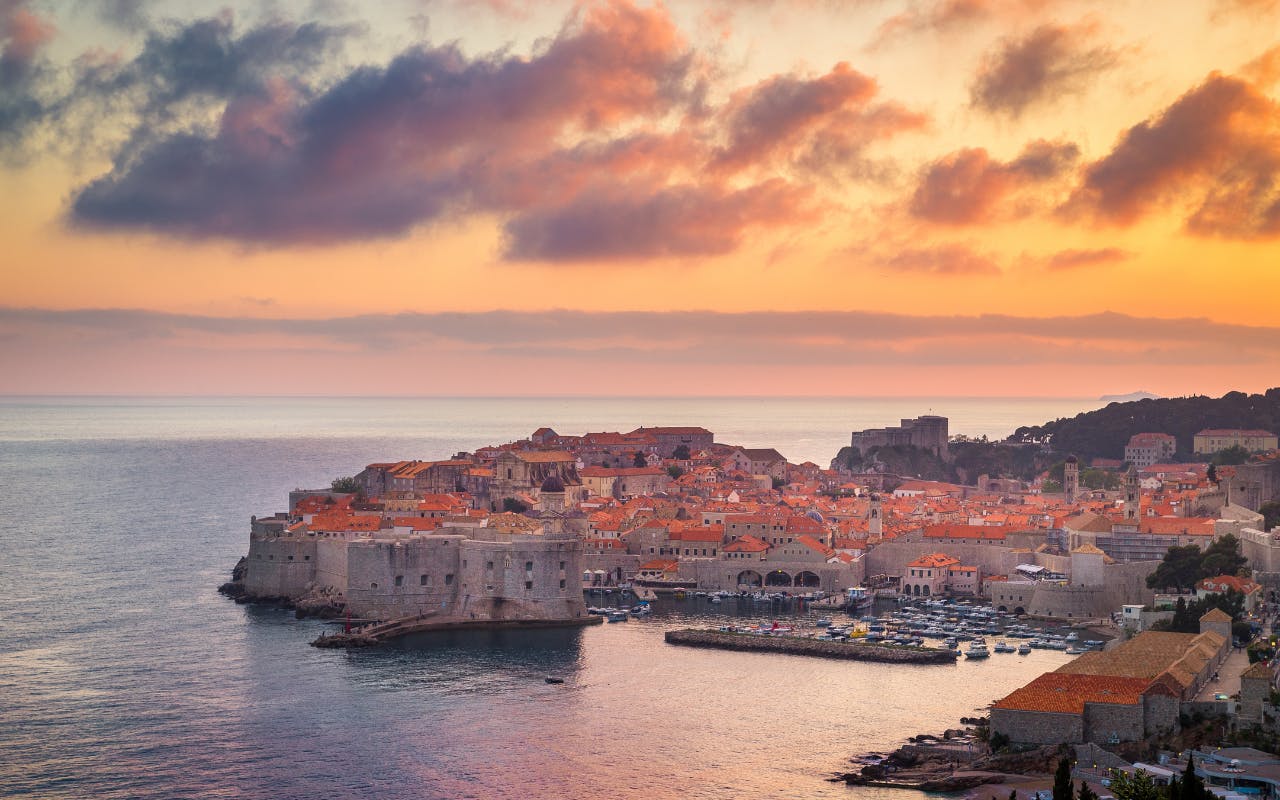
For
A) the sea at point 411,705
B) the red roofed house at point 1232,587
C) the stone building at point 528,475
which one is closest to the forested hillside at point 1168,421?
the stone building at point 528,475

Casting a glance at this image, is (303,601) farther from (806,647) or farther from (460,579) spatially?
(806,647)

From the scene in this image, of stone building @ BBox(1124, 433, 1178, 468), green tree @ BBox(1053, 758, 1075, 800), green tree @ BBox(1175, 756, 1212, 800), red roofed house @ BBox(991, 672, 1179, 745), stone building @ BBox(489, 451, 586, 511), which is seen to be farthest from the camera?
stone building @ BBox(1124, 433, 1178, 468)

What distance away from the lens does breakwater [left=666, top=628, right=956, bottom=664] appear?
42.4m

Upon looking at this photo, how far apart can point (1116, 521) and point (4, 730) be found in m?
39.5

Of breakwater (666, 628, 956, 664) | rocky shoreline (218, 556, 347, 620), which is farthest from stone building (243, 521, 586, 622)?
breakwater (666, 628, 956, 664)

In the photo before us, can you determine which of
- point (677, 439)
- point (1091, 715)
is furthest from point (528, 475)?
point (1091, 715)

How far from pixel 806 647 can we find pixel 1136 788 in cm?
2084

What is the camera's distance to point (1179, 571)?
47.3 m

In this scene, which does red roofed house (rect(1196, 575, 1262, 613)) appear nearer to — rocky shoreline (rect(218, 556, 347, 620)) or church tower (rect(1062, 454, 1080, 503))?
rocky shoreline (rect(218, 556, 347, 620))

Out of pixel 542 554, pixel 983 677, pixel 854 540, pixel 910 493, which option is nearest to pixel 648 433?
pixel 910 493

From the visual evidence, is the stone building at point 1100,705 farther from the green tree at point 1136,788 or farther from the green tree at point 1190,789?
the green tree at point 1190,789

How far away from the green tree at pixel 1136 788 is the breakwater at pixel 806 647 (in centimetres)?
1780

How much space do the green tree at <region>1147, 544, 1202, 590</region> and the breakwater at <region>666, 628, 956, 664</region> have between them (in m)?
8.79

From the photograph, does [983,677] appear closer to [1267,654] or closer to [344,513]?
[1267,654]
